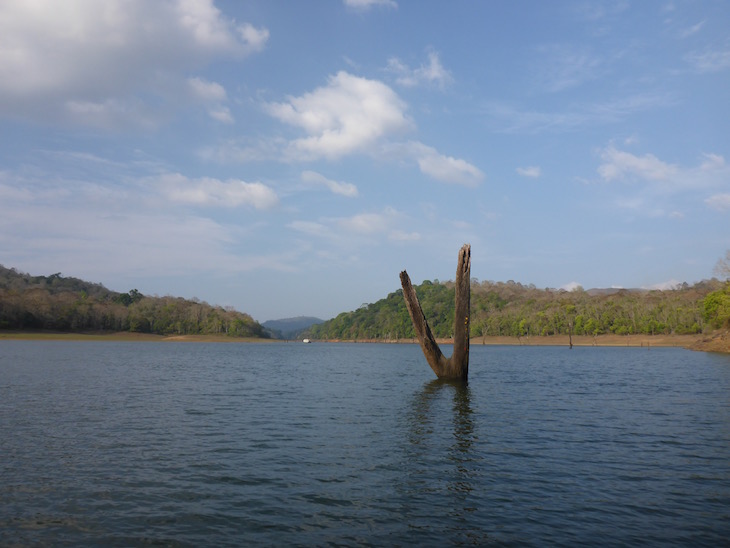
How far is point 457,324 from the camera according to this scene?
36875mm

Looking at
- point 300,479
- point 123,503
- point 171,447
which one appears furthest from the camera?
point 171,447

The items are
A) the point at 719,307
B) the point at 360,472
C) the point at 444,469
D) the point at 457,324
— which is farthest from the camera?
the point at 719,307

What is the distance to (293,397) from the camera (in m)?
31.4

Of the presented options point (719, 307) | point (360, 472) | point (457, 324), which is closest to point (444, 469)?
point (360, 472)

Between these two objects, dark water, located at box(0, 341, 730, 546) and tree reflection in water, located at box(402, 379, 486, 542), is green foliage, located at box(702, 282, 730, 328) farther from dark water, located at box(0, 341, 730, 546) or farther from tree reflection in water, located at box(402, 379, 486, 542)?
tree reflection in water, located at box(402, 379, 486, 542)

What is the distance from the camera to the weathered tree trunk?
119ft

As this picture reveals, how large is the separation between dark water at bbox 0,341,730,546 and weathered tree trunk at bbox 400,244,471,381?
904cm

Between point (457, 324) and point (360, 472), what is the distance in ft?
78.1

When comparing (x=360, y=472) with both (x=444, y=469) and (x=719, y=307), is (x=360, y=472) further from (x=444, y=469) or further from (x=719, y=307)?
(x=719, y=307)

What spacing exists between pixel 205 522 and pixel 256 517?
1014mm

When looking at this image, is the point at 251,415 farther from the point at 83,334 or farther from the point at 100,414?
the point at 83,334

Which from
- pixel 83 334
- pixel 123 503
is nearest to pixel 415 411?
pixel 123 503

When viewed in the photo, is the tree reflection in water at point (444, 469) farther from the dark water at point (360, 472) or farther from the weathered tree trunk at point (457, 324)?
the weathered tree trunk at point (457, 324)

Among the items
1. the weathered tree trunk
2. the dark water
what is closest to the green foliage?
the weathered tree trunk
